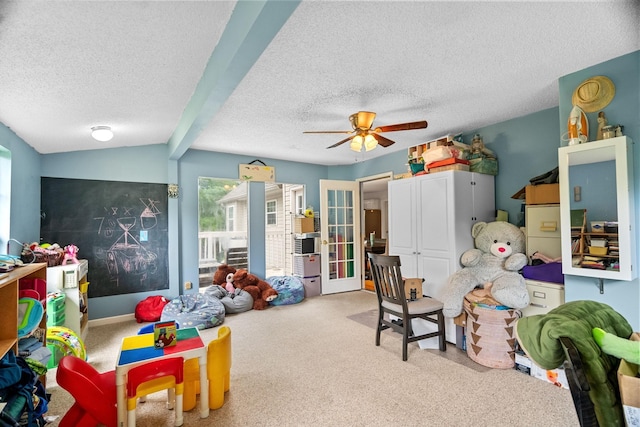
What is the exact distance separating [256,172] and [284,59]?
121 inches

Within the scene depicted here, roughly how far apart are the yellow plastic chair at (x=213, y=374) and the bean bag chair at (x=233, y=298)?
2.01 metres

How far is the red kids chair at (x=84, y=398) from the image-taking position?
165cm

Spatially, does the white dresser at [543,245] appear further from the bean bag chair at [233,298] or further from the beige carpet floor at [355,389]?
the bean bag chair at [233,298]

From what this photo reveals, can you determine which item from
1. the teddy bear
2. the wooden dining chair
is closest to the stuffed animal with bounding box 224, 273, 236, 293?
the teddy bear

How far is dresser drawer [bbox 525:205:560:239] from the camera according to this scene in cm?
266

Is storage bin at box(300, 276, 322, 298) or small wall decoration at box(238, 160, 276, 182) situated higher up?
small wall decoration at box(238, 160, 276, 182)

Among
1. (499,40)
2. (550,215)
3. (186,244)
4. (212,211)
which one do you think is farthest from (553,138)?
(212,211)

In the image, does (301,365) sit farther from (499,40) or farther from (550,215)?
(499,40)

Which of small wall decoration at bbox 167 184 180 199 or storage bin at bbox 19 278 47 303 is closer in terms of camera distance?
storage bin at bbox 19 278 47 303

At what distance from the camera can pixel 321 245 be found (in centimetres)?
522

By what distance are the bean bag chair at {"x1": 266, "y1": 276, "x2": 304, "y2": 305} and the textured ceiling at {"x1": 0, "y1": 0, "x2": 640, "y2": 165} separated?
258cm

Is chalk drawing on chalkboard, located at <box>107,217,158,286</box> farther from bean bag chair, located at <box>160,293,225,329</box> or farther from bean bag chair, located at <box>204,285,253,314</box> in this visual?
bean bag chair, located at <box>204,285,253,314</box>

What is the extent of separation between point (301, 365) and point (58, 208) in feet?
11.0

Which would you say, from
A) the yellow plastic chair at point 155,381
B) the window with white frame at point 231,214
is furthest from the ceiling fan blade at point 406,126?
the window with white frame at point 231,214
